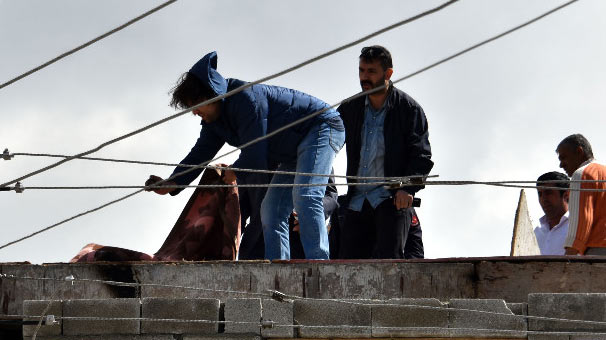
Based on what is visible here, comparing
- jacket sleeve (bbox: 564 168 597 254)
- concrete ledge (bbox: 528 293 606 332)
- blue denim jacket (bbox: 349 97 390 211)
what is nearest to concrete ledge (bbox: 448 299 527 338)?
concrete ledge (bbox: 528 293 606 332)

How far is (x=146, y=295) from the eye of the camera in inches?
377

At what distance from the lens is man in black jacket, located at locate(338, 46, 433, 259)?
1051 centimetres

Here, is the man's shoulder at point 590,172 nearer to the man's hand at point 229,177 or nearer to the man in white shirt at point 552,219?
the man in white shirt at point 552,219

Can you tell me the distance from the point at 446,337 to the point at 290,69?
1819 mm

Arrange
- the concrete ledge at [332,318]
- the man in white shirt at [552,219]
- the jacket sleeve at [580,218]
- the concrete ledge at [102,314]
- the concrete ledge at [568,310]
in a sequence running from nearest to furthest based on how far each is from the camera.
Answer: the concrete ledge at [568,310]
the concrete ledge at [332,318]
the concrete ledge at [102,314]
the jacket sleeve at [580,218]
the man in white shirt at [552,219]

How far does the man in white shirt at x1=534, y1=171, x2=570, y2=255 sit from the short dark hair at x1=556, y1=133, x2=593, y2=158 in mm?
441

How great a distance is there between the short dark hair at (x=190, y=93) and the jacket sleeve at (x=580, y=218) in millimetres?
2466

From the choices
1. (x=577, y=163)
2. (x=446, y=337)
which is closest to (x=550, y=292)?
(x=446, y=337)

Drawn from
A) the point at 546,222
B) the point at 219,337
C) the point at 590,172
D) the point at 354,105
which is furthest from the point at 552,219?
the point at 219,337

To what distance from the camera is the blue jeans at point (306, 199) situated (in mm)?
10336

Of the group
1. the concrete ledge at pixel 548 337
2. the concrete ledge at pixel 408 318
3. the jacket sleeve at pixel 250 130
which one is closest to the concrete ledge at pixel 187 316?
the concrete ledge at pixel 408 318

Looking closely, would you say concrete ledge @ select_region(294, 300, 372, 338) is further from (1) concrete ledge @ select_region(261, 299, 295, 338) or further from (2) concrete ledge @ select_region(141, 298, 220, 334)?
(2) concrete ledge @ select_region(141, 298, 220, 334)

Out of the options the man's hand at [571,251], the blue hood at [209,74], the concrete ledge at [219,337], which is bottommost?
the concrete ledge at [219,337]

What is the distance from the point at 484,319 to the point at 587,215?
1.74m
